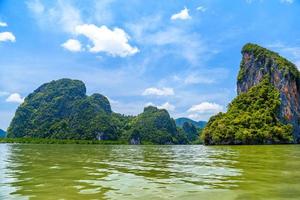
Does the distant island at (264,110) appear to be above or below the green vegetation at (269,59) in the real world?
below

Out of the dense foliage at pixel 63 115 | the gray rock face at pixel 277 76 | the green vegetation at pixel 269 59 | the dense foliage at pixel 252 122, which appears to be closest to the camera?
the dense foliage at pixel 252 122

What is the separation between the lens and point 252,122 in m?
74.0

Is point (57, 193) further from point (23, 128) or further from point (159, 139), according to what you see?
point (23, 128)

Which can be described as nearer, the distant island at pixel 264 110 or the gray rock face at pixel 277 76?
the distant island at pixel 264 110

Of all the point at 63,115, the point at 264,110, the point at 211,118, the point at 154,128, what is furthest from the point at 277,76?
the point at 63,115

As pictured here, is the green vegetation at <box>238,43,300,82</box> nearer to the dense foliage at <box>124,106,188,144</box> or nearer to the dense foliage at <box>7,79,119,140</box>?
Result: the dense foliage at <box>124,106,188,144</box>

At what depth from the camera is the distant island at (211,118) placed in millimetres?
72500

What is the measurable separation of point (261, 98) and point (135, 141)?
61.3 metres

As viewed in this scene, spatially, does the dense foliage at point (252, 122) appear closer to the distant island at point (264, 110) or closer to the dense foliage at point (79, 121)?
the distant island at point (264, 110)

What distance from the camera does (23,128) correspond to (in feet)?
487

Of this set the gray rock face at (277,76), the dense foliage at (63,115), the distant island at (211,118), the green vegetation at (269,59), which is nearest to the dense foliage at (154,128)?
the distant island at (211,118)

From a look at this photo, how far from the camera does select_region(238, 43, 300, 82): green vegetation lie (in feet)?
267

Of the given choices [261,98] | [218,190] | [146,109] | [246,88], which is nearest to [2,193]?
[218,190]

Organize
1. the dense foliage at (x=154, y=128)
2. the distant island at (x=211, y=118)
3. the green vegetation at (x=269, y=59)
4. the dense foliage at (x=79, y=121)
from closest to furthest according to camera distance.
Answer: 1. the distant island at (x=211, y=118)
2. the green vegetation at (x=269, y=59)
3. the dense foliage at (x=79, y=121)
4. the dense foliage at (x=154, y=128)
